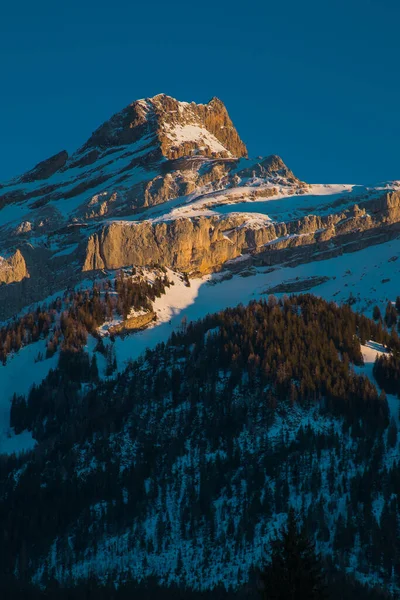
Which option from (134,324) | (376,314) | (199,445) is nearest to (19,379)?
(134,324)

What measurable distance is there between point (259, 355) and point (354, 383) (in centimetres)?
Answer: 1735

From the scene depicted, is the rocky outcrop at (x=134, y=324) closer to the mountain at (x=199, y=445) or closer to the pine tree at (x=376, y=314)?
the mountain at (x=199, y=445)

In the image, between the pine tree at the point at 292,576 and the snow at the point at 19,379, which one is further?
the snow at the point at 19,379

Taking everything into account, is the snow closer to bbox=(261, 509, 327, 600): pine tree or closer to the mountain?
the mountain

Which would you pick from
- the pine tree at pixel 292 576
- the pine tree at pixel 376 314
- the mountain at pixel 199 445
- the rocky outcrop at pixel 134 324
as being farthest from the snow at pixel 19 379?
the pine tree at pixel 292 576

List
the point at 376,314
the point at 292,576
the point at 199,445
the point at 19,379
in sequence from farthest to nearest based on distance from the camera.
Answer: the point at 376,314 < the point at 19,379 < the point at 199,445 < the point at 292,576

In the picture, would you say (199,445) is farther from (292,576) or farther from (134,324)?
(292,576)

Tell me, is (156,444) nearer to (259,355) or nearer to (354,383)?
(259,355)

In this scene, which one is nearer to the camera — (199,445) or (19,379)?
(199,445)

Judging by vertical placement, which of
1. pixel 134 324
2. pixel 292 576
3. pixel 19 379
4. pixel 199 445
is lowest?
pixel 199 445

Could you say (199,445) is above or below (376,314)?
below

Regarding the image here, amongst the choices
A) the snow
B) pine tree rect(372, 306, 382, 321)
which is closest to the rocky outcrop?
the snow

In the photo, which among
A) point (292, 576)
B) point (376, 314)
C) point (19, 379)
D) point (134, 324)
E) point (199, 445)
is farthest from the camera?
point (134, 324)

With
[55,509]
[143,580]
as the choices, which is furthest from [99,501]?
[143,580]
